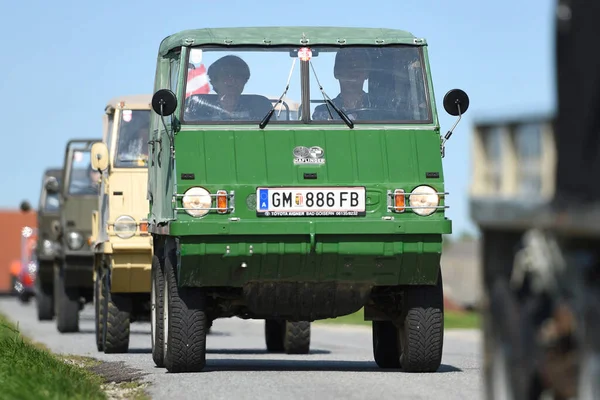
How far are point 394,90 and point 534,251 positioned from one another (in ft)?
25.2

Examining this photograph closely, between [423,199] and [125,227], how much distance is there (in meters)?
6.94

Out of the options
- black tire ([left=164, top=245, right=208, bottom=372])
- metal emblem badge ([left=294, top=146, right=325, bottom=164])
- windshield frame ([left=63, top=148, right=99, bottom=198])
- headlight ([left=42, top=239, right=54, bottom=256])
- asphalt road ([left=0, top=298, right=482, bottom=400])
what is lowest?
asphalt road ([left=0, top=298, right=482, bottom=400])

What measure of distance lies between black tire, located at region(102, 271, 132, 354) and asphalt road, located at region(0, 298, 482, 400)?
0.76 feet

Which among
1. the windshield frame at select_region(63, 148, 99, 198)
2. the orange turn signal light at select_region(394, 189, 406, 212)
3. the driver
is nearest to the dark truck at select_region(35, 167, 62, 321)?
the windshield frame at select_region(63, 148, 99, 198)

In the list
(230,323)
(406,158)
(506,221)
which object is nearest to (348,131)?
(406,158)

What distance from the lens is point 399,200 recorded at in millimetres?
14680

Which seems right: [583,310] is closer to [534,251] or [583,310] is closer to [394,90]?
[534,251]

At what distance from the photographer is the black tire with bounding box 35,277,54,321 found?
3447cm

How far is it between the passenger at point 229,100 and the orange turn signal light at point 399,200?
143cm

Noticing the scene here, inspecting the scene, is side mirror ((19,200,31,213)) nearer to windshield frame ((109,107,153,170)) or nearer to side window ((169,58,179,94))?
windshield frame ((109,107,153,170))

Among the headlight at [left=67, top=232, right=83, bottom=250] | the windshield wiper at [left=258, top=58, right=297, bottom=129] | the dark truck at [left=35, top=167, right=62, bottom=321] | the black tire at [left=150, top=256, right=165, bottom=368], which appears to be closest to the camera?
the windshield wiper at [left=258, top=58, right=297, bottom=129]

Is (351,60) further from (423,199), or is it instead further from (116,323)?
(116,323)

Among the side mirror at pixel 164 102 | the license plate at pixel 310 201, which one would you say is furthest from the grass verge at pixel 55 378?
the side mirror at pixel 164 102

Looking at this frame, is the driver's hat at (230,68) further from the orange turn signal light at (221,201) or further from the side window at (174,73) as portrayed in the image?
the orange turn signal light at (221,201)
